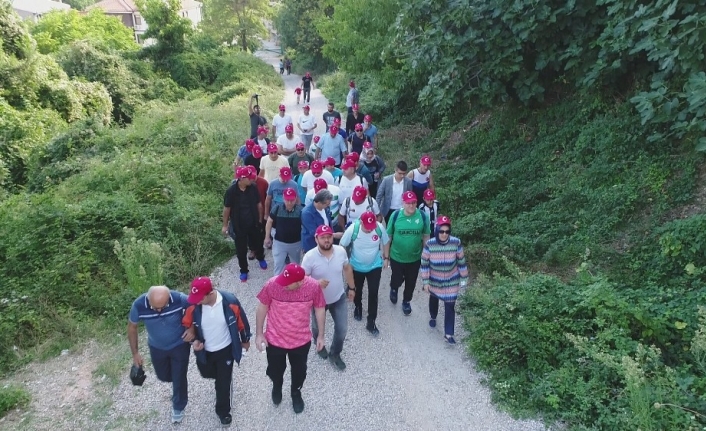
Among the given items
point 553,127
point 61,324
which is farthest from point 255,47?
point 61,324

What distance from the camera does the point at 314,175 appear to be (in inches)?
285

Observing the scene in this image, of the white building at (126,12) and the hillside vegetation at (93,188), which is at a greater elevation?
the white building at (126,12)

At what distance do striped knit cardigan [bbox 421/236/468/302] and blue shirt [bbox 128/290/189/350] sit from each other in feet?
9.27

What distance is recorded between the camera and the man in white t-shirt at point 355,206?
258 inches

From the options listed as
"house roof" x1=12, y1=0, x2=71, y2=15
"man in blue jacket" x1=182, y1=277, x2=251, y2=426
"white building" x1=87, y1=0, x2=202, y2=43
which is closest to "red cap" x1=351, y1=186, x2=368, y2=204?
"man in blue jacket" x1=182, y1=277, x2=251, y2=426

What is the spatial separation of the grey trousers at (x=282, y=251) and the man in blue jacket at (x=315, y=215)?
381 mm

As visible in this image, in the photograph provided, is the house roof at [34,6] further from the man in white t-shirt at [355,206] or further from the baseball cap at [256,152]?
the man in white t-shirt at [355,206]

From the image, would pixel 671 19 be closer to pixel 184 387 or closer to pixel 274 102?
pixel 184 387

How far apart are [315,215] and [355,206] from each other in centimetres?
78

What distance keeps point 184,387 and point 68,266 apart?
3976 mm

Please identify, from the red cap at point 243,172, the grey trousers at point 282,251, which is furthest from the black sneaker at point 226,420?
the red cap at point 243,172

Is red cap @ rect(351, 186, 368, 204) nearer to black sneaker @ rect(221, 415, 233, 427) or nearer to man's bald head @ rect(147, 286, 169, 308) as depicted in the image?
man's bald head @ rect(147, 286, 169, 308)

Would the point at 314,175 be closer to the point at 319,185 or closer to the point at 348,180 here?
the point at 348,180

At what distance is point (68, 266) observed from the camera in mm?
7492
